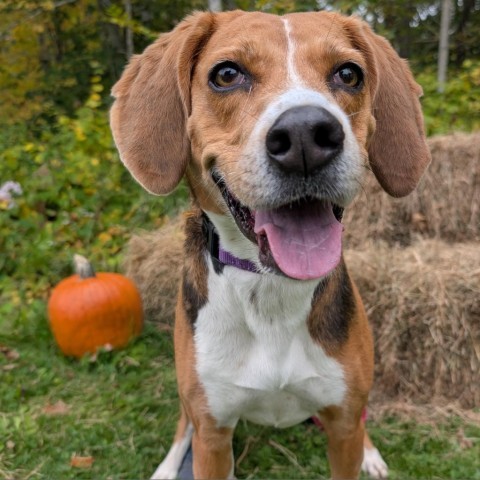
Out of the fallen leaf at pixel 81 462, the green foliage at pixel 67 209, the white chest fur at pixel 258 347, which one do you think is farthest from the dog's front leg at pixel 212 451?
the green foliage at pixel 67 209

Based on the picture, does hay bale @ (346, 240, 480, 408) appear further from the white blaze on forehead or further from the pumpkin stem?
the white blaze on forehead

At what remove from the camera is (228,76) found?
2195 millimetres

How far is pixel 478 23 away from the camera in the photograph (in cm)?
1181

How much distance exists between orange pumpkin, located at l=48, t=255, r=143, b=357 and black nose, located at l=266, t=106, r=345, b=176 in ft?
9.17

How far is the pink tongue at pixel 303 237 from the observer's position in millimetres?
1971

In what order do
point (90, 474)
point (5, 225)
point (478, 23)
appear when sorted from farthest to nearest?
point (478, 23), point (5, 225), point (90, 474)

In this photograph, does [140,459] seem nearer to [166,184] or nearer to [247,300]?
[247,300]

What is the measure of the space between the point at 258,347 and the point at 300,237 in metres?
0.69

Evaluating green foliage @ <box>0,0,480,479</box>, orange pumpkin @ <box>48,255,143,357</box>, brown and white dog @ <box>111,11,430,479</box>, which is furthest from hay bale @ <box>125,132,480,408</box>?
brown and white dog @ <box>111,11,430,479</box>

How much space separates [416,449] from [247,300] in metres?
1.84

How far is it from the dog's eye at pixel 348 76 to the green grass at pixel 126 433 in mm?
2269

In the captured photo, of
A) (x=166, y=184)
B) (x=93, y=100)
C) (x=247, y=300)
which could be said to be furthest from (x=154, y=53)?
(x=93, y=100)

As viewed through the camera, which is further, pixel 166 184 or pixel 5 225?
pixel 5 225

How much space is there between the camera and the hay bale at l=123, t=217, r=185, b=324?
479 centimetres
